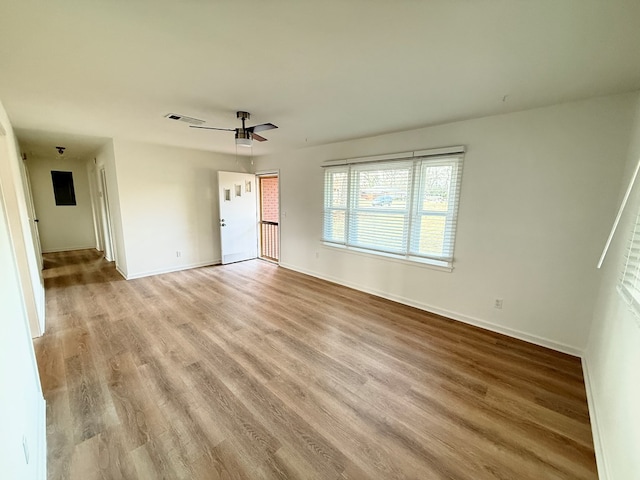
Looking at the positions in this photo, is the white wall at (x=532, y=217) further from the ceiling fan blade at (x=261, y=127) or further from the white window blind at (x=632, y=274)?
the ceiling fan blade at (x=261, y=127)

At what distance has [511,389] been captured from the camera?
6.64 ft

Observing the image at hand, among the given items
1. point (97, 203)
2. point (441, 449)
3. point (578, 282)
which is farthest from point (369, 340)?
point (97, 203)

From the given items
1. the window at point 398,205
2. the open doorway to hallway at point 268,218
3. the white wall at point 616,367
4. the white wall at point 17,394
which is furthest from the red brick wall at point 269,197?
the white wall at point 616,367

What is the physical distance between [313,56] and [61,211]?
318 inches

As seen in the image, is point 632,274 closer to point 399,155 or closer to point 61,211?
point 399,155

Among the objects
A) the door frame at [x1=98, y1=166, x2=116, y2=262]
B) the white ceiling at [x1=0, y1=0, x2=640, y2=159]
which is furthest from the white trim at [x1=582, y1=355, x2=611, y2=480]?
the door frame at [x1=98, y1=166, x2=116, y2=262]

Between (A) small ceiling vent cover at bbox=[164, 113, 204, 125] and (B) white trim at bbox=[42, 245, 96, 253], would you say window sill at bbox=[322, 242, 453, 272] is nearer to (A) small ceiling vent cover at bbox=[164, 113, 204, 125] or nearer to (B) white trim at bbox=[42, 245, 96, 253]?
(A) small ceiling vent cover at bbox=[164, 113, 204, 125]

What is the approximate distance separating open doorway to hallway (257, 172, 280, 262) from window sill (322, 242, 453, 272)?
2165 mm

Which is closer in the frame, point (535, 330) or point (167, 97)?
point (167, 97)

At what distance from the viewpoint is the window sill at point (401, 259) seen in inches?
127

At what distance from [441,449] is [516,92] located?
2.72 metres

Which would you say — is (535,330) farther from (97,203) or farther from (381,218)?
(97,203)

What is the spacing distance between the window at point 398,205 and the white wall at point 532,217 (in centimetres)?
16

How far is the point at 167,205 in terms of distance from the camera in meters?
4.77
